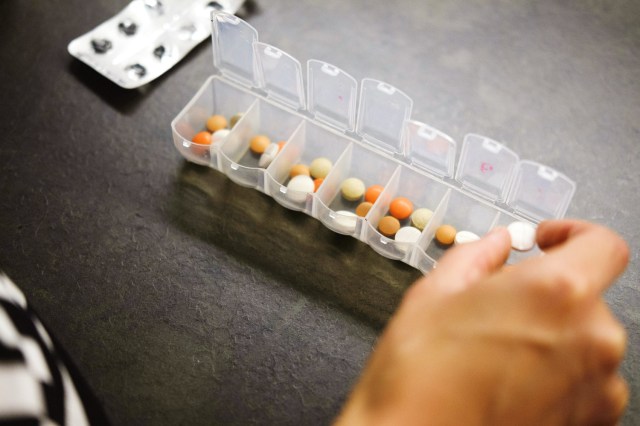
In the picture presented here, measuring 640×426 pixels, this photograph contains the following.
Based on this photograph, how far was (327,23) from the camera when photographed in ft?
4.32

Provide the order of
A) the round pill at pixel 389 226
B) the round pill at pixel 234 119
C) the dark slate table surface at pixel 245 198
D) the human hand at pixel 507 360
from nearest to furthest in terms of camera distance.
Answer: the human hand at pixel 507 360 < the dark slate table surface at pixel 245 198 < the round pill at pixel 389 226 < the round pill at pixel 234 119

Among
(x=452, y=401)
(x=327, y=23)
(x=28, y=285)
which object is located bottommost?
(x=28, y=285)

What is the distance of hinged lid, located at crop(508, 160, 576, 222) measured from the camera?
0.97 metres

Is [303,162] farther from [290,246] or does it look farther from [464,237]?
[464,237]

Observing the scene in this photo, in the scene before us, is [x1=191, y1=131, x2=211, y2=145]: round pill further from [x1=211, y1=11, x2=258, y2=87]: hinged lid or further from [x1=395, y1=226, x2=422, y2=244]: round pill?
[x1=395, y1=226, x2=422, y2=244]: round pill

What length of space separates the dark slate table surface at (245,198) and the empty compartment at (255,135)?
39 mm

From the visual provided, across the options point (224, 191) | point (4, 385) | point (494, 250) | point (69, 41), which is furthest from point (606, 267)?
point (69, 41)

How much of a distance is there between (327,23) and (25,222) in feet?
2.00

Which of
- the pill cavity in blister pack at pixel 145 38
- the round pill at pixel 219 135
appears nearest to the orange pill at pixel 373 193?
the round pill at pixel 219 135

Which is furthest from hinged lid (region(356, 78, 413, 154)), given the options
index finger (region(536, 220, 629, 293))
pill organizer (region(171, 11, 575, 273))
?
index finger (region(536, 220, 629, 293))

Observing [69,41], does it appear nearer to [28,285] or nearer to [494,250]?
[28,285]

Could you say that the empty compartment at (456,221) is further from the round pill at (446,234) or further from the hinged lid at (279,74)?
the hinged lid at (279,74)

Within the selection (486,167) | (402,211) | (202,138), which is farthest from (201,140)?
(486,167)

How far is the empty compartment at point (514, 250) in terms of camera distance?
1.01 metres
